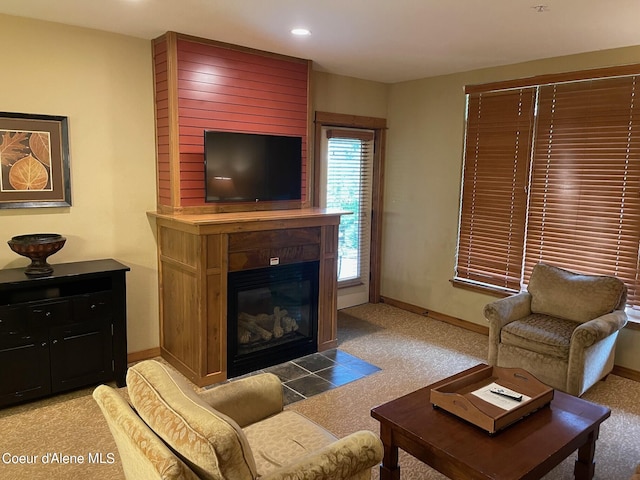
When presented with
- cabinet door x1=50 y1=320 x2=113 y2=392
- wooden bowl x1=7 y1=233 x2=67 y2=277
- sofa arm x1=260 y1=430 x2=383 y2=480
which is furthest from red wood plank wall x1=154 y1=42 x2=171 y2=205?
sofa arm x1=260 y1=430 x2=383 y2=480

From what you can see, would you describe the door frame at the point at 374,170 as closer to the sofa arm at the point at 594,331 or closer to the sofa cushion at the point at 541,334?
the sofa cushion at the point at 541,334

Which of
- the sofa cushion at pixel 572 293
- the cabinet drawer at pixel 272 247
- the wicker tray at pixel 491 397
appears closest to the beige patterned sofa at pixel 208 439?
the wicker tray at pixel 491 397

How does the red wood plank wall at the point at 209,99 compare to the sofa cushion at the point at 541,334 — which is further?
the red wood plank wall at the point at 209,99

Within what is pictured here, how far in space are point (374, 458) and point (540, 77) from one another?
3.69 meters

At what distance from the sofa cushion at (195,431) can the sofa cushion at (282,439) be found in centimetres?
46

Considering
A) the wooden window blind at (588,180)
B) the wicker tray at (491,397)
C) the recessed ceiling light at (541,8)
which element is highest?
the recessed ceiling light at (541,8)

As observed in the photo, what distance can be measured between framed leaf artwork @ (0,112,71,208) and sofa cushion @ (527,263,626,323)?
147 inches

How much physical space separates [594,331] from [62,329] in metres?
3.55

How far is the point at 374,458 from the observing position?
1.82 metres

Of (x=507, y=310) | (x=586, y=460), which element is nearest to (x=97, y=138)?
(x=507, y=310)

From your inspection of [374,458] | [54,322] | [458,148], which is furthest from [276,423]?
[458,148]

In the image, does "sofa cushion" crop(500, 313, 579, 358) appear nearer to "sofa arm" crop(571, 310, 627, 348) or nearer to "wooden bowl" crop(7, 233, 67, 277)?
"sofa arm" crop(571, 310, 627, 348)

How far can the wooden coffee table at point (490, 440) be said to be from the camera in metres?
1.93

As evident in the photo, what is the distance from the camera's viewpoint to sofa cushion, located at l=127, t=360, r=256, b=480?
1.38m
